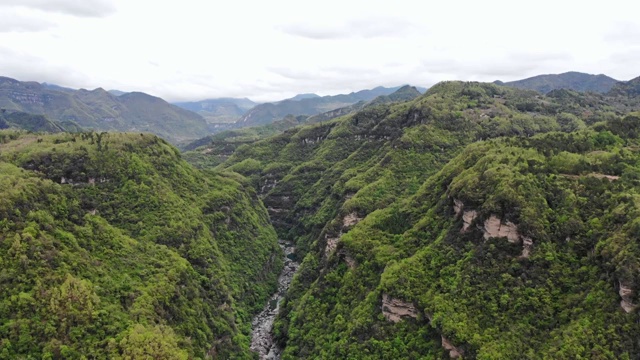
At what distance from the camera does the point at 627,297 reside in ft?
202

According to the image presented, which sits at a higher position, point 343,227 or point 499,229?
point 499,229

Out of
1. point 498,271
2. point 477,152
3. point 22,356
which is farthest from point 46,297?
point 477,152

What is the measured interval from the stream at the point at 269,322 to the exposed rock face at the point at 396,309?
3266cm

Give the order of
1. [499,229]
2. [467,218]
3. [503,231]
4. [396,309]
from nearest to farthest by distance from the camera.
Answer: [503,231] → [499,229] → [396,309] → [467,218]

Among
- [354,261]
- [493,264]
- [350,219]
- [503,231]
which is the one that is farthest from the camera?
[350,219]

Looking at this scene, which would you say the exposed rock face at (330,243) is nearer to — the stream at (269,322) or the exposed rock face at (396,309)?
the stream at (269,322)


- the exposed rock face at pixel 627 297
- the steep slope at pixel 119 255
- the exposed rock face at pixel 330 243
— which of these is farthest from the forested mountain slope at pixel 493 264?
the steep slope at pixel 119 255

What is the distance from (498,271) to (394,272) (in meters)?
19.8

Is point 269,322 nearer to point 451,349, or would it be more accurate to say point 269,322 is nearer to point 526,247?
point 451,349

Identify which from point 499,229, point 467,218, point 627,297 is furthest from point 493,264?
point 627,297

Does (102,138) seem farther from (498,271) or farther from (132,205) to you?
(498,271)

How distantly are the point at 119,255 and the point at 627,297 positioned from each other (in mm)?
86181

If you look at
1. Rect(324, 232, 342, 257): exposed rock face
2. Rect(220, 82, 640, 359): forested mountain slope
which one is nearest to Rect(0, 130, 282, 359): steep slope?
Rect(220, 82, 640, 359): forested mountain slope

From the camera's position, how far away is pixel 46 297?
72.2 metres
